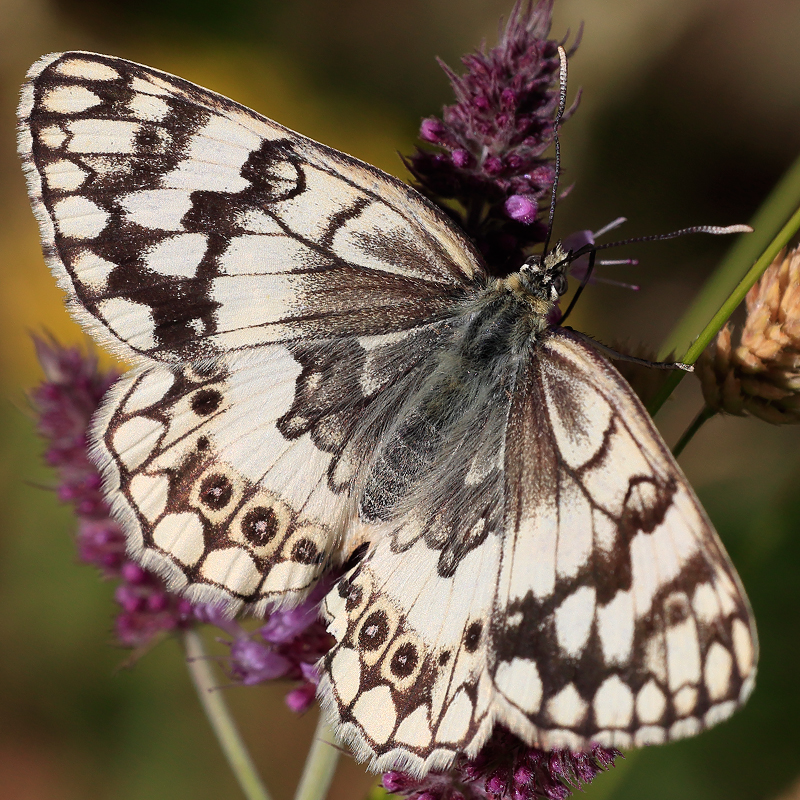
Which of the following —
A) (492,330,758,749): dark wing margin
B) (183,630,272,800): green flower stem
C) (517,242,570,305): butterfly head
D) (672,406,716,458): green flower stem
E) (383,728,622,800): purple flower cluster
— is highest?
(517,242,570,305): butterfly head

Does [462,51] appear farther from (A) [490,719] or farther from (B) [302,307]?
(A) [490,719]

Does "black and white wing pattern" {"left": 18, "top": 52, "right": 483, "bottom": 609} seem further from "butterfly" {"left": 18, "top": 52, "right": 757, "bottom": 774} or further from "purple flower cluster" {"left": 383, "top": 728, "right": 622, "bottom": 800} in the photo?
"purple flower cluster" {"left": 383, "top": 728, "right": 622, "bottom": 800}

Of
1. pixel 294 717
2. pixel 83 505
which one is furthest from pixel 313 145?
pixel 294 717

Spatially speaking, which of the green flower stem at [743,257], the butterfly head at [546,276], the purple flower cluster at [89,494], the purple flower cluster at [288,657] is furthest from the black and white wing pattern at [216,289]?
the purple flower cluster at [89,494]

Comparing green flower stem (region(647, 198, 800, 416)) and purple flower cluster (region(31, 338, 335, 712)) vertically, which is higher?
green flower stem (region(647, 198, 800, 416))

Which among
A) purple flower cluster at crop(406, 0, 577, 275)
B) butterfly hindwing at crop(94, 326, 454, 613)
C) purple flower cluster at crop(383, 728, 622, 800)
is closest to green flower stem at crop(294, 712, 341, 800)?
purple flower cluster at crop(383, 728, 622, 800)

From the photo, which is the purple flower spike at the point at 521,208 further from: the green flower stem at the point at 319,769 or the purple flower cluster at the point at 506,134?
the green flower stem at the point at 319,769

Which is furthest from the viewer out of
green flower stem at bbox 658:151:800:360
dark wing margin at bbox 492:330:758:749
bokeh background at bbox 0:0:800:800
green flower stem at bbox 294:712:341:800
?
bokeh background at bbox 0:0:800:800
